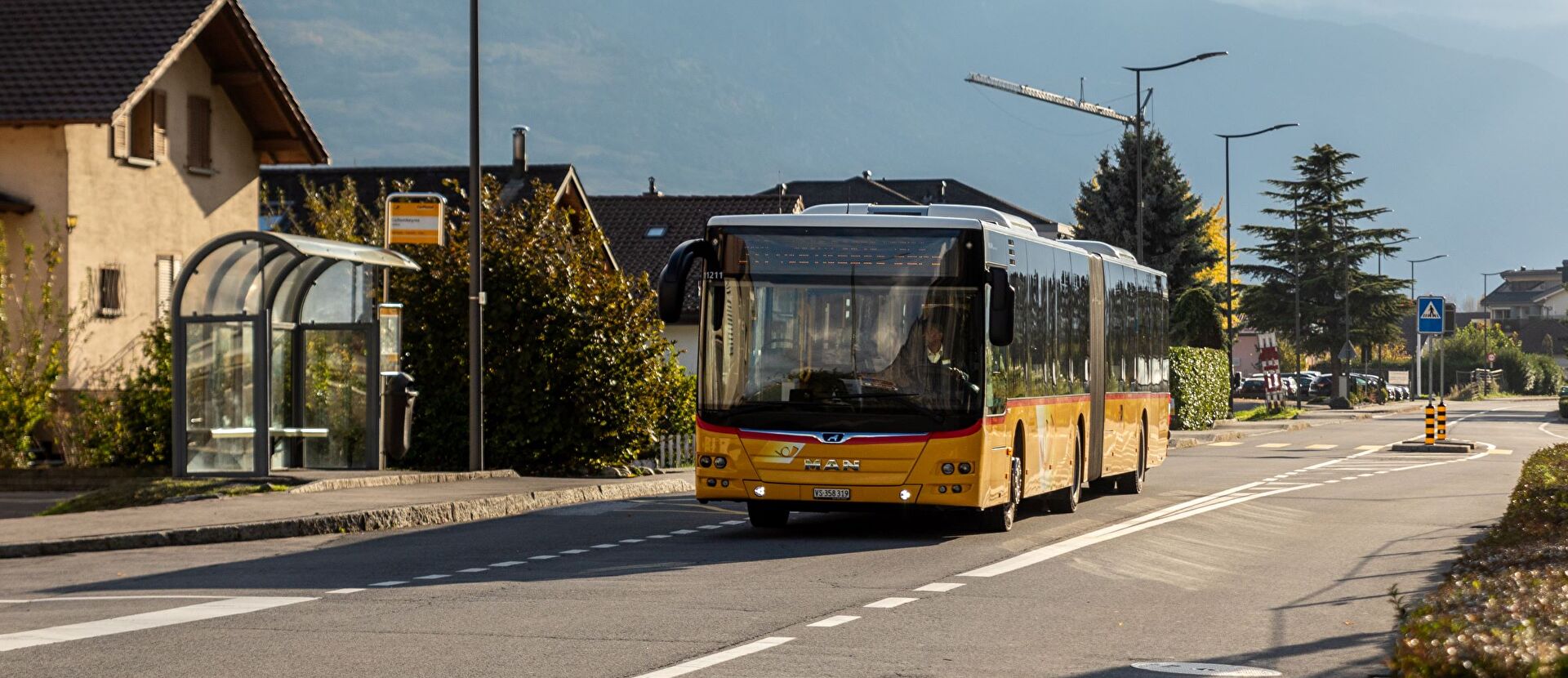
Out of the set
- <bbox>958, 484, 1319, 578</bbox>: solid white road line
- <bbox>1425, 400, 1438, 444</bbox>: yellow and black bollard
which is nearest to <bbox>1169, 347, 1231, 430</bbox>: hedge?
<bbox>1425, 400, 1438, 444</bbox>: yellow and black bollard

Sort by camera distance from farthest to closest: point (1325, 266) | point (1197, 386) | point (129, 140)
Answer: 1. point (1325, 266)
2. point (1197, 386)
3. point (129, 140)

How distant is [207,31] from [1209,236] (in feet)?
166

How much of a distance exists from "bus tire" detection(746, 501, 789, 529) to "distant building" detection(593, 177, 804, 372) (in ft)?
140

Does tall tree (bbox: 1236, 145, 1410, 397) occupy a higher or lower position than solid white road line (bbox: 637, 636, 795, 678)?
higher

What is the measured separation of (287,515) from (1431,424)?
30.3 metres

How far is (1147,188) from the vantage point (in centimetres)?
7831

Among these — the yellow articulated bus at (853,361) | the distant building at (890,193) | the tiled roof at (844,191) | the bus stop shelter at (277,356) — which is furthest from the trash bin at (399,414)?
the tiled roof at (844,191)

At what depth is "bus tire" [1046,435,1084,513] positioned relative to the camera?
2189 cm

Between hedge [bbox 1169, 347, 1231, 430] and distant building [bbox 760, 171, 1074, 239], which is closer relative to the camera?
hedge [bbox 1169, 347, 1231, 430]

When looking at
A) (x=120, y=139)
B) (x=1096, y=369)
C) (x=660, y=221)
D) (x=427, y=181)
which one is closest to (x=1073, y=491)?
(x=1096, y=369)

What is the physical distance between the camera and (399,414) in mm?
24578

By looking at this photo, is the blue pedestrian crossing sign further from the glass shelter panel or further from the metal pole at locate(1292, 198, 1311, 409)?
the metal pole at locate(1292, 198, 1311, 409)

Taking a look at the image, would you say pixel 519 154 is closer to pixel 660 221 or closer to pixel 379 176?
pixel 379 176

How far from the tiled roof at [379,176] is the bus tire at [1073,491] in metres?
31.4
